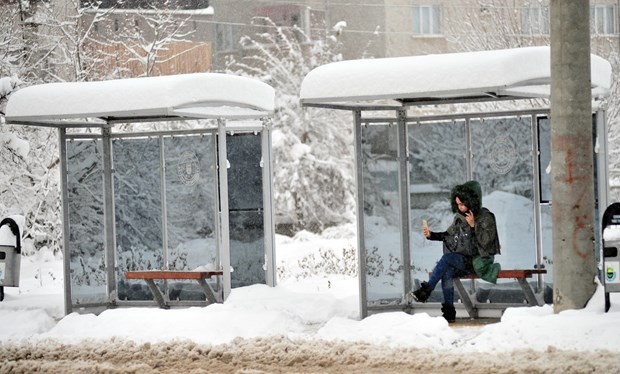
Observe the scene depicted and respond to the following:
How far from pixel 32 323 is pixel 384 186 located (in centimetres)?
431

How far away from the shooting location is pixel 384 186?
501 inches

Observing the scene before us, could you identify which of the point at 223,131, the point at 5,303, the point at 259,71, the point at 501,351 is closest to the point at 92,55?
the point at 259,71

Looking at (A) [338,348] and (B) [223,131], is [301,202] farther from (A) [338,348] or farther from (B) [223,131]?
(A) [338,348]

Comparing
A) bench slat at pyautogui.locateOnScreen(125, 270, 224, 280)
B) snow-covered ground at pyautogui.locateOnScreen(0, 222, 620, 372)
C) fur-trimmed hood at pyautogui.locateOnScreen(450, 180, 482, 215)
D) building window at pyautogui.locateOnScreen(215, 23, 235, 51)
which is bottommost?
snow-covered ground at pyautogui.locateOnScreen(0, 222, 620, 372)

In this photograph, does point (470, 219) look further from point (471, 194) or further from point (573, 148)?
point (573, 148)

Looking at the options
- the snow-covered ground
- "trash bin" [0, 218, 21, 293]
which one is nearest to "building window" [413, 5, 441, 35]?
the snow-covered ground

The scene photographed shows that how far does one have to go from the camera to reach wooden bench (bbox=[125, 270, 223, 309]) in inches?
535

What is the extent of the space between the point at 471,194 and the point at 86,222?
494 cm

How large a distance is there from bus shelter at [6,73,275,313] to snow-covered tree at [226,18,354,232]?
46.9 ft

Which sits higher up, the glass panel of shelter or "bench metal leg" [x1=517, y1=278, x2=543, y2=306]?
the glass panel of shelter

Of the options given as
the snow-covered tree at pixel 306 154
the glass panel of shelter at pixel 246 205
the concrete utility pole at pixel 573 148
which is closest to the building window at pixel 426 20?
the snow-covered tree at pixel 306 154

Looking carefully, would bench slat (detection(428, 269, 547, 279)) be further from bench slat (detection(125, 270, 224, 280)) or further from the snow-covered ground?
bench slat (detection(125, 270, 224, 280))

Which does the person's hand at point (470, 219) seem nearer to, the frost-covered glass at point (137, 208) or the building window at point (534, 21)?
the frost-covered glass at point (137, 208)

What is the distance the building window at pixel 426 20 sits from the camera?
125 ft
